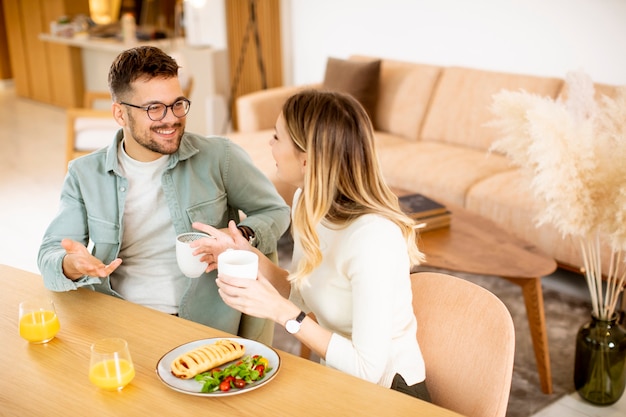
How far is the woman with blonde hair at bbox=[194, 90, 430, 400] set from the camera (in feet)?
4.83

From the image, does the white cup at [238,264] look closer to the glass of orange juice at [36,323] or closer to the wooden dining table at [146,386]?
the wooden dining table at [146,386]

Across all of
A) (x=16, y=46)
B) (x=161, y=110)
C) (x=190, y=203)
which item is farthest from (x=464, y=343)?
(x=16, y=46)

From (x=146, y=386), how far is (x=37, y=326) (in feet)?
1.02

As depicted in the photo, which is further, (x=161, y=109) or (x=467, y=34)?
(x=467, y=34)

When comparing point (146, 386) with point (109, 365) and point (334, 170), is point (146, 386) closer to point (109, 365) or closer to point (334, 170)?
point (109, 365)

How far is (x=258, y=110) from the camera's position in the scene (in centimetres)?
480

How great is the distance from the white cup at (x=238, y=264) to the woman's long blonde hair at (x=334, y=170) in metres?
0.16

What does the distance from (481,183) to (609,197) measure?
144 cm

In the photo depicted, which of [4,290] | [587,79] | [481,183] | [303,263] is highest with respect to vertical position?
[587,79]

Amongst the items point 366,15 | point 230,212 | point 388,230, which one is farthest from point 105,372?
point 366,15

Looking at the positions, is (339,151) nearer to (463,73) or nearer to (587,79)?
(587,79)

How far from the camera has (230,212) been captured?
6.98ft

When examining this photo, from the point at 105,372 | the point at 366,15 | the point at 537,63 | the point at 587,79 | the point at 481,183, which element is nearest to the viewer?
the point at 105,372

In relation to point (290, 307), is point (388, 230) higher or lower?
higher
